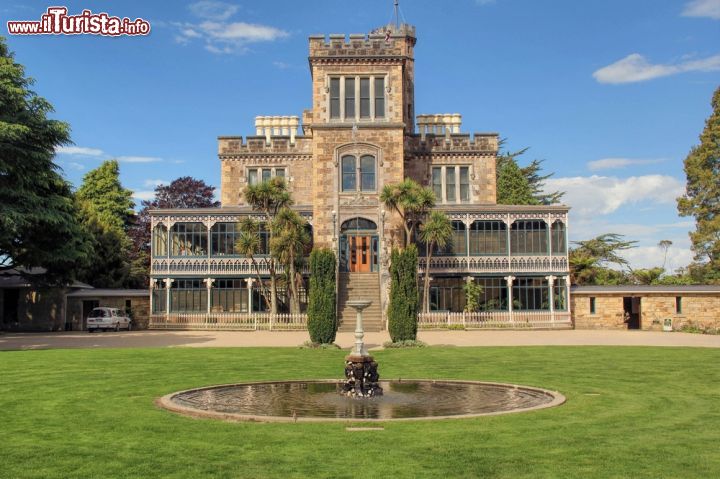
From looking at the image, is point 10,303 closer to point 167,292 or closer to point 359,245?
point 167,292

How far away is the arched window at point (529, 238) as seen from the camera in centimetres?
4403

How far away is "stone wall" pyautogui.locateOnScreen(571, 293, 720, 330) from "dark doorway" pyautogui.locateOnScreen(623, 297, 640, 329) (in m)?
1.38

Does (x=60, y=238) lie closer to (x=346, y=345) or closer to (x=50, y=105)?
(x=50, y=105)

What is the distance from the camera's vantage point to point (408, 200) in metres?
39.9

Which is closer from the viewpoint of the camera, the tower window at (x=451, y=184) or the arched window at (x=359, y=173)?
the arched window at (x=359, y=173)

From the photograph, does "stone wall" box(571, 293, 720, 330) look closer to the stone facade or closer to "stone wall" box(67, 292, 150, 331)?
the stone facade

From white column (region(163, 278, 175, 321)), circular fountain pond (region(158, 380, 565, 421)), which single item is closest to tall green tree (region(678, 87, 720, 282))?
white column (region(163, 278, 175, 321))

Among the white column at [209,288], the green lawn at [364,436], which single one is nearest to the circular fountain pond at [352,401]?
the green lawn at [364,436]

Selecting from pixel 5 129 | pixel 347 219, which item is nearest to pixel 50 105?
pixel 5 129

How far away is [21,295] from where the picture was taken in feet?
146

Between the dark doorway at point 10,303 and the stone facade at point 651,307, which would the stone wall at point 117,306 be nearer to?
A: the dark doorway at point 10,303

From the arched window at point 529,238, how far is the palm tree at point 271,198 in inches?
536

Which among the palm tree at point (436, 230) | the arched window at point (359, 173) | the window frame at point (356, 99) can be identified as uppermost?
the window frame at point (356, 99)

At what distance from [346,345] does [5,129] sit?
51.3 ft
